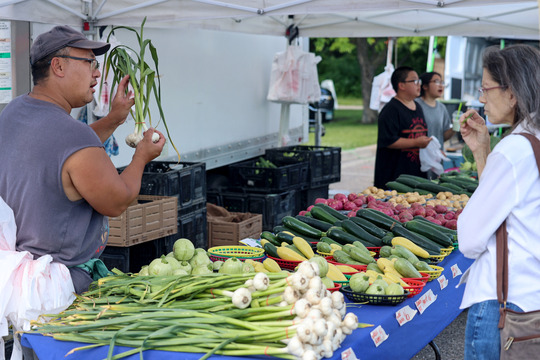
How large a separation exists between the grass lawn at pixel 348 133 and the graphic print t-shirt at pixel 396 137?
11.6 metres

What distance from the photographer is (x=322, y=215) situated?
4.66 m

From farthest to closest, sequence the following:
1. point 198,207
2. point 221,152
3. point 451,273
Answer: point 221,152, point 198,207, point 451,273

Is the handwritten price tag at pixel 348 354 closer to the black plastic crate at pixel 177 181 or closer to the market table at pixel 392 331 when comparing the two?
the market table at pixel 392 331

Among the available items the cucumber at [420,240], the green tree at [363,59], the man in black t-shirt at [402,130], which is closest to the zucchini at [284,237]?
the cucumber at [420,240]

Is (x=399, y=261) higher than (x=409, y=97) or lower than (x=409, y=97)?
lower

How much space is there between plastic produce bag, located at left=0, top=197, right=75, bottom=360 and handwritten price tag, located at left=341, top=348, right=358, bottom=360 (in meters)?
1.21

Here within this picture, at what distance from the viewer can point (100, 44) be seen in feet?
9.55

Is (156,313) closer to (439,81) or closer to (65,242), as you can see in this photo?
(65,242)

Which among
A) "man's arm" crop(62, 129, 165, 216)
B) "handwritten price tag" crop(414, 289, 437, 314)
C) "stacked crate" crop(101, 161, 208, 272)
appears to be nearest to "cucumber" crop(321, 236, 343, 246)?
"handwritten price tag" crop(414, 289, 437, 314)

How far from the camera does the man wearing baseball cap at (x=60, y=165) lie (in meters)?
2.70

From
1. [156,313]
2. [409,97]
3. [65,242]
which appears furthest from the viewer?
[409,97]

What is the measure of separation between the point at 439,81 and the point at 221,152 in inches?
106

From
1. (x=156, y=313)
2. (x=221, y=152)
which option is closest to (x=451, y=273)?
(x=156, y=313)

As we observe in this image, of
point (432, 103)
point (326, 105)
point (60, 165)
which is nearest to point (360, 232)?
point (60, 165)
